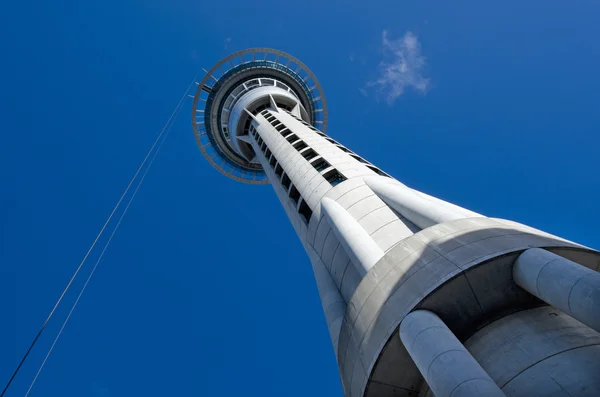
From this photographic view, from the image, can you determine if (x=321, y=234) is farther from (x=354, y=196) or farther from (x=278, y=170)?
(x=278, y=170)

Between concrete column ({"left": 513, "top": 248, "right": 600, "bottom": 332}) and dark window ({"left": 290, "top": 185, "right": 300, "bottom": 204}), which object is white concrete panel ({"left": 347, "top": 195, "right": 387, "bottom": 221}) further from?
concrete column ({"left": 513, "top": 248, "right": 600, "bottom": 332})

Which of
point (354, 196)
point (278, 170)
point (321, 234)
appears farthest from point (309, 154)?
point (321, 234)

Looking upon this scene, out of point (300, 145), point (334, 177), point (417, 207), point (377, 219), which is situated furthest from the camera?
point (300, 145)

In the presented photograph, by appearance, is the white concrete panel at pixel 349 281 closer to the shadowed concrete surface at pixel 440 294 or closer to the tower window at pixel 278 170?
the shadowed concrete surface at pixel 440 294

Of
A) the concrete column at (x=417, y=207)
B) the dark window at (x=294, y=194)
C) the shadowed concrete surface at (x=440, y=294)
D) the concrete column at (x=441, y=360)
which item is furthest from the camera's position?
the dark window at (x=294, y=194)

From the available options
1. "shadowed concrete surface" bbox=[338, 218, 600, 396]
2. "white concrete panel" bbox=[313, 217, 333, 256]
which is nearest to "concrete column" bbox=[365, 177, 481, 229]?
"shadowed concrete surface" bbox=[338, 218, 600, 396]

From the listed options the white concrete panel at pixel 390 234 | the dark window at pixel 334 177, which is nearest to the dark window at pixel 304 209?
the dark window at pixel 334 177
